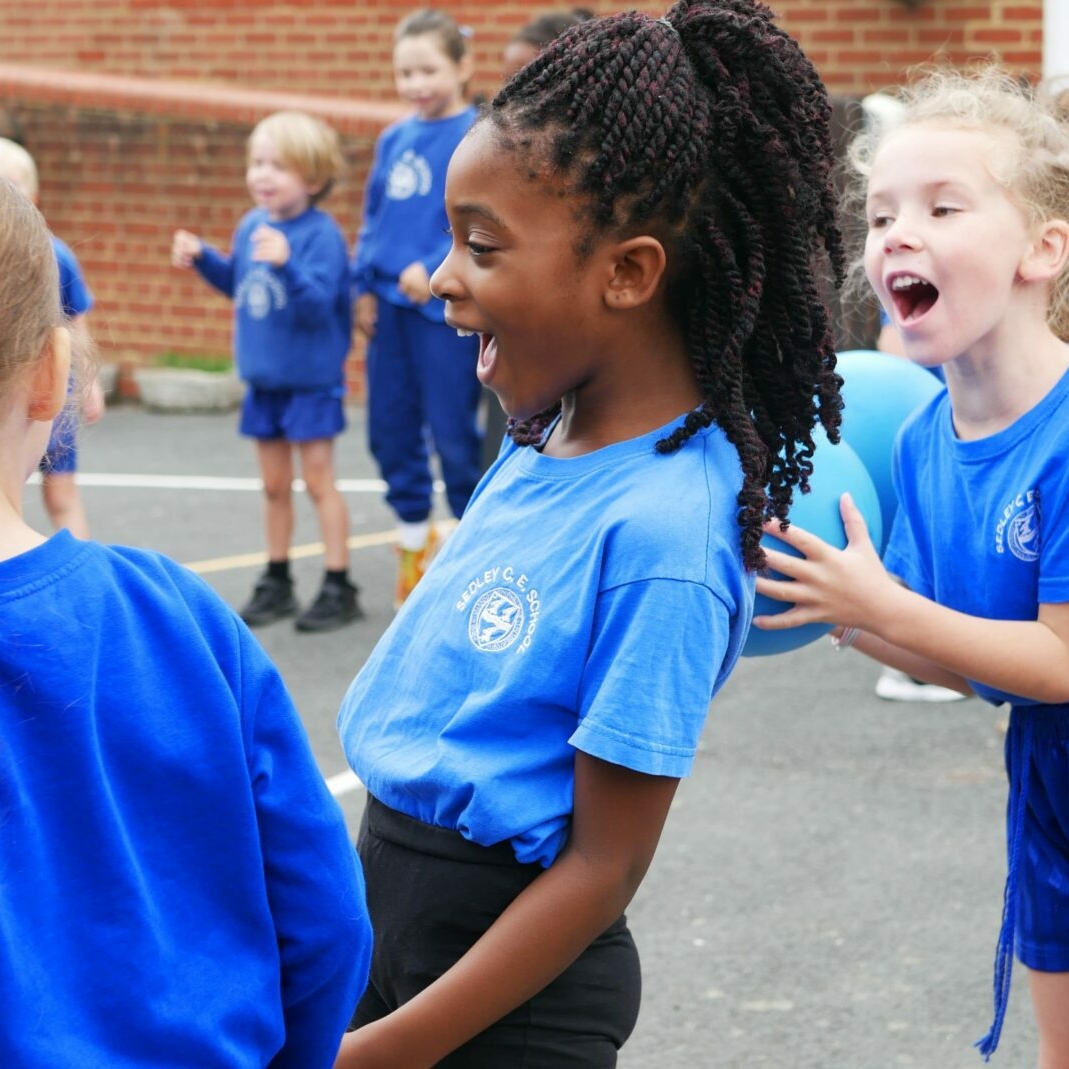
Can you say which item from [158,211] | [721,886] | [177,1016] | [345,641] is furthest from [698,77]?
[158,211]

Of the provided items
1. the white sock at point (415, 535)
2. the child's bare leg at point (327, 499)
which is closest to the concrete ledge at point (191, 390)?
the child's bare leg at point (327, 499)

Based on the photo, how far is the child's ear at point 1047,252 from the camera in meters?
2.28

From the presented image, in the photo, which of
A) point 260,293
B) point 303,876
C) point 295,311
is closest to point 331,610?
point 295,311

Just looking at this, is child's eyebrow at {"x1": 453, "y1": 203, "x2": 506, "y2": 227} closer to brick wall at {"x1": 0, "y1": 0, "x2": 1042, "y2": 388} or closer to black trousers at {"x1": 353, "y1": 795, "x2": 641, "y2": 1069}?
black trousers at {"x1": 353, "y1": 795, "x2": 641, "y2": 1069}

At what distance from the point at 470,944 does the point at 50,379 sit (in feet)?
2.59

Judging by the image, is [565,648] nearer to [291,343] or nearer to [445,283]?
[445,283]

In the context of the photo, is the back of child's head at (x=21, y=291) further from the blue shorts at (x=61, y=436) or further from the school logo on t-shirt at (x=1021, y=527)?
the school logo on t-shirt at (x=1021, y=527)

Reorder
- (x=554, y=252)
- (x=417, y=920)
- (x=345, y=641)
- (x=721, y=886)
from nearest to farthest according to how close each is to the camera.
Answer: (x=554, y=252), (x=417, y=920), (x=721, y=886), (x=345, y=641)

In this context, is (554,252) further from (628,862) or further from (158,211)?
(158,211)

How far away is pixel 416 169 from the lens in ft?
21.5

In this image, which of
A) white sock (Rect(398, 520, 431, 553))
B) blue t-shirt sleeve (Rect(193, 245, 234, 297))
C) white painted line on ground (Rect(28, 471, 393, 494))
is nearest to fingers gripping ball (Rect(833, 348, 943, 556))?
white sock (Rect(398, 520, 431, 553))

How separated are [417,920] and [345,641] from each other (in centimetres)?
451

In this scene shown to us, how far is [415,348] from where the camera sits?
6.58 meters

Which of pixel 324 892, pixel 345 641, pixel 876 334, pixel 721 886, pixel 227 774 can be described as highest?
pixel 227 774
